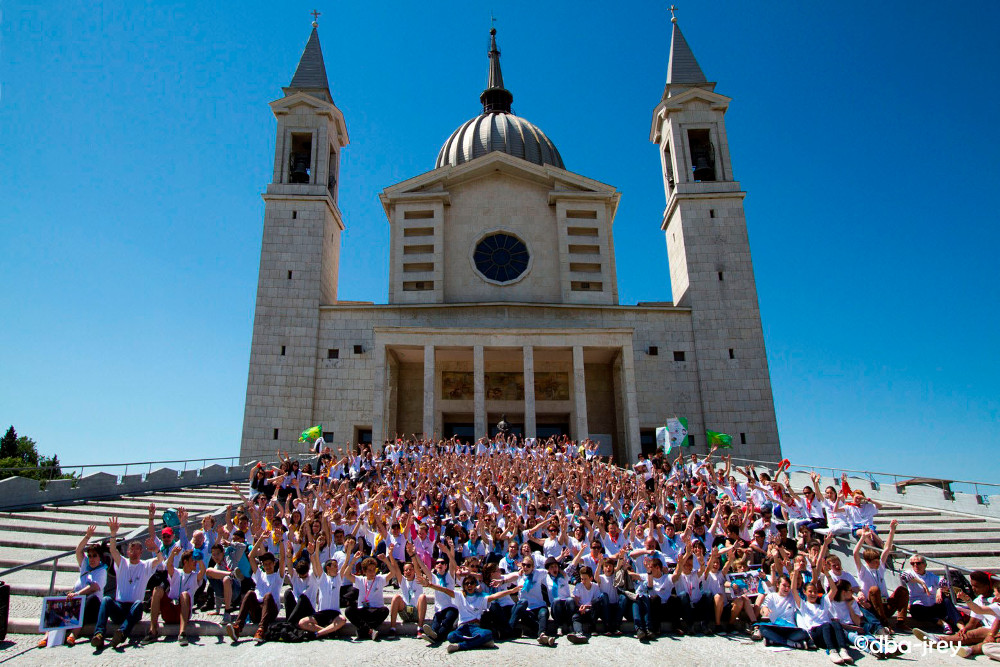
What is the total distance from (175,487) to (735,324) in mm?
26754

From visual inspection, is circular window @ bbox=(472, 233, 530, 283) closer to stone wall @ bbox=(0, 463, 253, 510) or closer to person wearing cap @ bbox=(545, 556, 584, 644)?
stone wall @ bbox=(0, 463, 253, 510)

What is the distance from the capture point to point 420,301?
3325 centimetres

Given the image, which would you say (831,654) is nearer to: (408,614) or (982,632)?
(982,632)

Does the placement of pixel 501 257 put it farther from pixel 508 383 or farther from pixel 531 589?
pixel 531 589

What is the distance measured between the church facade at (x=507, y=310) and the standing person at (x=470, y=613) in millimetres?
19996

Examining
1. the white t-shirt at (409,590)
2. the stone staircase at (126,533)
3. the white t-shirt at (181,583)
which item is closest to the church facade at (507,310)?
the stone staircase at (126,533)

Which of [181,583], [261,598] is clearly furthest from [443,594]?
[181,583]

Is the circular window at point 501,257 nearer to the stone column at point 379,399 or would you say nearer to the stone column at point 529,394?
the stone column at point 529,394

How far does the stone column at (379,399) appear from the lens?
2737 cm

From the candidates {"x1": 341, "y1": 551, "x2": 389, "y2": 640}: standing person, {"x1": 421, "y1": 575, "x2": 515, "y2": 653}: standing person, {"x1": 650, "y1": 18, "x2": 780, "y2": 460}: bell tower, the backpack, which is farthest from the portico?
{"x1": 421, "y1": 575, "x2": 515, "y2": 653}: standing person

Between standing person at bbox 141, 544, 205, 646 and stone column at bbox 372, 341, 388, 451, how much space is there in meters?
18.2

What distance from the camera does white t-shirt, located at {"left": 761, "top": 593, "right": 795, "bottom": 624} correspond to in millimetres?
7902

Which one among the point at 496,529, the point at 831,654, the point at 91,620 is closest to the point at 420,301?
the point at 496,529

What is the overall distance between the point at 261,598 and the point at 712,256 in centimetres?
2993
